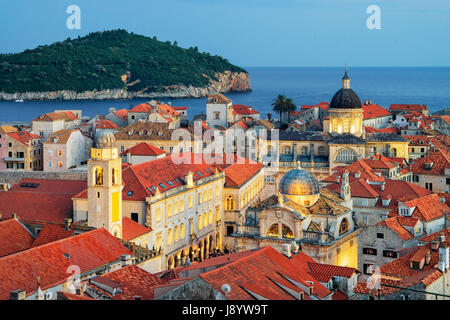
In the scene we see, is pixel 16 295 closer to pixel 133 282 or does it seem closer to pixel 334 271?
pixel 133 282

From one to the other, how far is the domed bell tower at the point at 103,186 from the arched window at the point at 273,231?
30.4ft

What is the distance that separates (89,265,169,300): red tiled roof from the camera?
31.9 metres

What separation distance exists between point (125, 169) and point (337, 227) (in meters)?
16.8

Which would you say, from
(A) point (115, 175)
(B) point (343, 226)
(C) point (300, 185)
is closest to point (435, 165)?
(B) point (343, 226)

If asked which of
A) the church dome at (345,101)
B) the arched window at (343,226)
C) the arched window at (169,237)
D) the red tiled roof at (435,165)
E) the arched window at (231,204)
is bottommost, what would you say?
the arched window at (169,237)

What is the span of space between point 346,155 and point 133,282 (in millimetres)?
53016

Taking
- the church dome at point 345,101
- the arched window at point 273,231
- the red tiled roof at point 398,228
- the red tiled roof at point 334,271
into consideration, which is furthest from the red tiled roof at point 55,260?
the church dome at point 345,101

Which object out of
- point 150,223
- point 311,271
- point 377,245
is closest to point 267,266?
point 311,271

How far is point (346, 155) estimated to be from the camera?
274 feet

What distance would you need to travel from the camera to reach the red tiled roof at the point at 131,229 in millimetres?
46963

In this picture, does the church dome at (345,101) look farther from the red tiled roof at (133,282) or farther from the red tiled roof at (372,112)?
the red tiled roof at (133,282)

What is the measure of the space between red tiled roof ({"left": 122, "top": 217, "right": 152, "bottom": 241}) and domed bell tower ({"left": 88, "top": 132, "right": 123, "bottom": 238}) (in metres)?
0.89

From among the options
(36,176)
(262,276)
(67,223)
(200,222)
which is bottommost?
(200,222)
